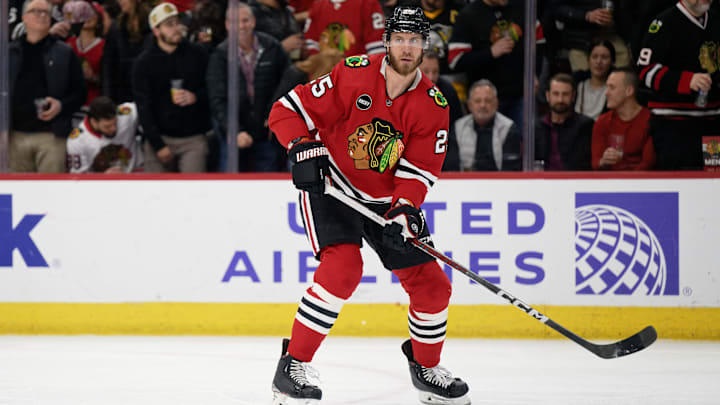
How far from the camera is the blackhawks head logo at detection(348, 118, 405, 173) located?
2.54m

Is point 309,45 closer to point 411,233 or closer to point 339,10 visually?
point 339,10

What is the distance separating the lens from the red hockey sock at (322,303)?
2.41 m

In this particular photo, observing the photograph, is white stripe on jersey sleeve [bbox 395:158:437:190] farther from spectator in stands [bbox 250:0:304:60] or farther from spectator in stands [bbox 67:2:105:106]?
spectator in stands [bbox 67:2:105:106]

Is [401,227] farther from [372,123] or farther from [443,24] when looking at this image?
[443,24]

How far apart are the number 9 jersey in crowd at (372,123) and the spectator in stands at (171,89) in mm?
1808

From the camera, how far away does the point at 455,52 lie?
4285 mm

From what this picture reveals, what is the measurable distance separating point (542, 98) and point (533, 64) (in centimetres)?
17

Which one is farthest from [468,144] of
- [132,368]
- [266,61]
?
[132,368]

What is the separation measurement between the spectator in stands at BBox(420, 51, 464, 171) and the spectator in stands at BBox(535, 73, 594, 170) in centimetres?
38

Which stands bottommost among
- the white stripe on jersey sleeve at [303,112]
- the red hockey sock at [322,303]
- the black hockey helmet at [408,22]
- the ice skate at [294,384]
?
the ice skate at [294,384]

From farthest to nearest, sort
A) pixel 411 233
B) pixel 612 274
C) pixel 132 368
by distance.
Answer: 1. pixel 612 274
2. pixel 132 368
3. pixel 411 233

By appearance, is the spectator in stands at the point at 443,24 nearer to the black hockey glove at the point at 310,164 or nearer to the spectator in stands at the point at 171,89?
the spectator in stands at the point at 171,89

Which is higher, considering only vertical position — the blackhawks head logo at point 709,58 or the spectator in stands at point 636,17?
the spectator in stands at point 636,17

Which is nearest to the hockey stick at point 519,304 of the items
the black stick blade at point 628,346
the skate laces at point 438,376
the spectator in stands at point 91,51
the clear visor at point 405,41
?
the black stick blade at point 628,346
